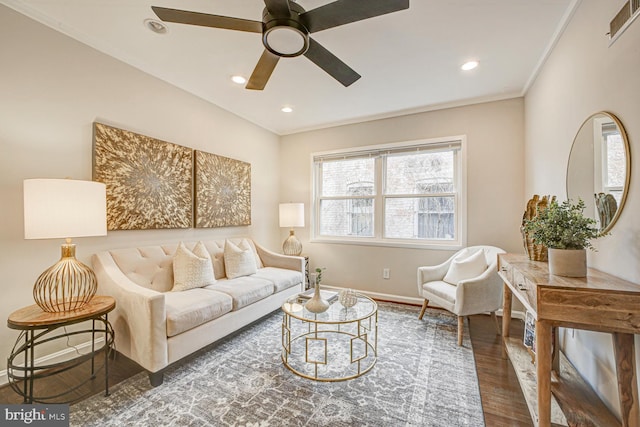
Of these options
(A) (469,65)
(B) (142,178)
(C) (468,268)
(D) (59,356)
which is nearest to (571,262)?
(C) (468,268)

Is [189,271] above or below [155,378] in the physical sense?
above

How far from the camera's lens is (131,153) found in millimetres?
2504

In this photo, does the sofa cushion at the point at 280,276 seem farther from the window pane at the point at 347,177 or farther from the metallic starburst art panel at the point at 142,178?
the window pane at the point at 347,177

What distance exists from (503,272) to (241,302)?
2.32 meters

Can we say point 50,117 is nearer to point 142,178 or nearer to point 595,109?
point 142,178

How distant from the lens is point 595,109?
1677 millimetres

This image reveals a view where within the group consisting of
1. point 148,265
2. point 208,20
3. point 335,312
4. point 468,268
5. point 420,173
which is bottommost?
point 335,312

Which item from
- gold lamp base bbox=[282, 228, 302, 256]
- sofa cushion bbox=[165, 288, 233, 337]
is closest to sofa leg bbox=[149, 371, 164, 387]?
sofa cushion bbox=[165, 288, 233, 337]

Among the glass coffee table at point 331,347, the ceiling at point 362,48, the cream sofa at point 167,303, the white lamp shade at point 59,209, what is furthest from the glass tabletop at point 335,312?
the ceiling at point 362,48

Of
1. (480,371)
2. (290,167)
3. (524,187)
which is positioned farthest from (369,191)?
(480,371)

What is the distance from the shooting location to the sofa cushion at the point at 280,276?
3.10m

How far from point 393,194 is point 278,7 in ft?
9.54

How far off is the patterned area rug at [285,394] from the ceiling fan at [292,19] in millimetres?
2285

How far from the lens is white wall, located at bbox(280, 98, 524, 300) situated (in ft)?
10.4
